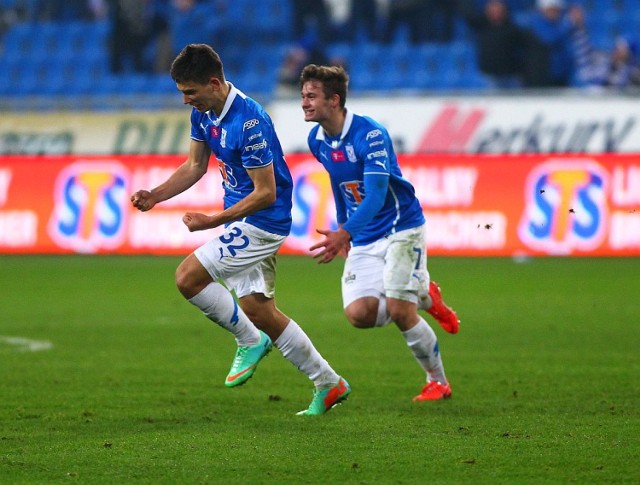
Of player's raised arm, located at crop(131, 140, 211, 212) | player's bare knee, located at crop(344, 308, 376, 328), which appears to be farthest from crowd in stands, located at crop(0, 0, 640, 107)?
player's raised arm, located at crop(131, 140, 211, 212)

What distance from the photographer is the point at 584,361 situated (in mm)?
8773

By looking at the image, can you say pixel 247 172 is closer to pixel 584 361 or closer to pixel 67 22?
pixel 584 361

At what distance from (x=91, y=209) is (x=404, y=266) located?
11153 millimetres

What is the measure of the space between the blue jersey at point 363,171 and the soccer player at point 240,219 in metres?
0.39

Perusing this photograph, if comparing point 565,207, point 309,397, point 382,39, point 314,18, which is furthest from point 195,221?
point 314,18

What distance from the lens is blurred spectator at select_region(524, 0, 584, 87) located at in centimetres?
1922

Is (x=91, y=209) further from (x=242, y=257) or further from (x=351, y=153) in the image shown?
(x=242, y=257)

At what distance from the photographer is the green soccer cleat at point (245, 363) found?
6.82 metres

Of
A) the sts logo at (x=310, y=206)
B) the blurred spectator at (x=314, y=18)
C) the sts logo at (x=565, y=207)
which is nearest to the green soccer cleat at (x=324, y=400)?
the sts logo at (x=565, y=207)

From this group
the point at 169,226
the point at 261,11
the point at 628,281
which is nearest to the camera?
the point at 628,281

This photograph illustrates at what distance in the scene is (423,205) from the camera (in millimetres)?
16797

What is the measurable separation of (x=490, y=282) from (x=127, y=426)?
872 cm

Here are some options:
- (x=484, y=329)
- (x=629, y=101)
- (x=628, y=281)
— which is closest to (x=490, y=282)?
(x=628, y=281)

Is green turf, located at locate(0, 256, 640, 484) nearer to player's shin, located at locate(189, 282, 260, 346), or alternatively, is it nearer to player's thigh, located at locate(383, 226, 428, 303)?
player's shin, located at locate(189, 282, 260, 346)
